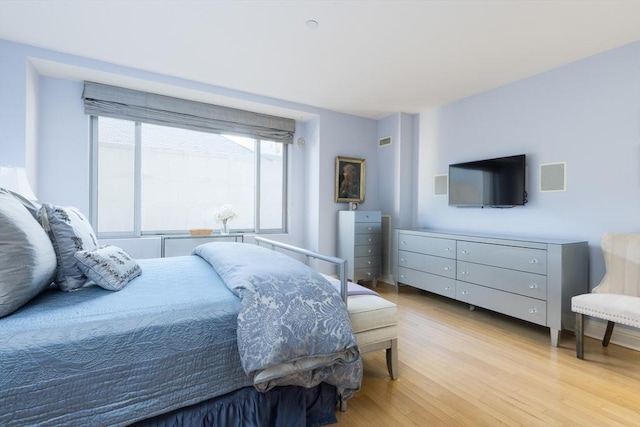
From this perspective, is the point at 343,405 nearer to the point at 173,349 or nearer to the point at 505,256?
the point at 173,349

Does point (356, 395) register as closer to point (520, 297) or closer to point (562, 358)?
point (562, 358)

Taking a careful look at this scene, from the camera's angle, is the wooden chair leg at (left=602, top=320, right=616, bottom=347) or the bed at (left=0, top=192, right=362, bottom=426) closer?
the bed at (left=0, top=192, right=362, bottom=426)

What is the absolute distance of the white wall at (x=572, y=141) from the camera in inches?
100

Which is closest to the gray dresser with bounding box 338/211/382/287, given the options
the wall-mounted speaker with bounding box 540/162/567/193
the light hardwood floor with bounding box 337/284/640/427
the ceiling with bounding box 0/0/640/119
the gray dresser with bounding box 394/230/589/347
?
the gray dresser with bounding box 394/230/589/347

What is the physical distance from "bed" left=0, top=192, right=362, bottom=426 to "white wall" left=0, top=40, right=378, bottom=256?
211cm

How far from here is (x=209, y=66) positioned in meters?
3.11

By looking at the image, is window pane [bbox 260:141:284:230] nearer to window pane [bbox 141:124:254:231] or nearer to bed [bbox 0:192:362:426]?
window pane [bbox 141:124:254:231]

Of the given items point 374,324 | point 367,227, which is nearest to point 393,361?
point 374,324

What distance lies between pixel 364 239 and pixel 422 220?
2.93 feet

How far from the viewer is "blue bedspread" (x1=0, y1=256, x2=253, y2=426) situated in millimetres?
995

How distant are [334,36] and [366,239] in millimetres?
2562

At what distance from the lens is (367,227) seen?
168 inches

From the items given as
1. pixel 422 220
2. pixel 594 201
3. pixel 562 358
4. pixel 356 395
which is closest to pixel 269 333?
pixel 356 395

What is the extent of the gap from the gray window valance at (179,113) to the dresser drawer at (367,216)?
1536 mm
